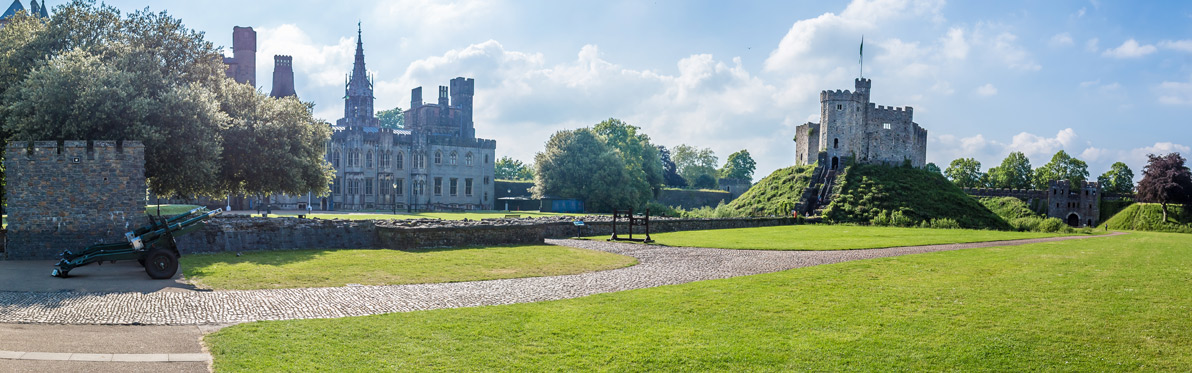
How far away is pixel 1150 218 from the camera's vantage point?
60.9 metres

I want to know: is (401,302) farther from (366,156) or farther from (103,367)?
(366,156)

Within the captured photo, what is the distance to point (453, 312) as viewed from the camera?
9734mm

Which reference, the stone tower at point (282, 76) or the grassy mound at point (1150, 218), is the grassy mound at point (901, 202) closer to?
the grassy mound at point (1150, 218)

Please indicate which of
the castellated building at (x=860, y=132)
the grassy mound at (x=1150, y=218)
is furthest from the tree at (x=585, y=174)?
the grassy mound at (x=1150, y=218)

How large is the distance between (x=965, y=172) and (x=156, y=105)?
9341cm

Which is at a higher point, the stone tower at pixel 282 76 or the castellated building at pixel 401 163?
the stone tower at pixel 282 76

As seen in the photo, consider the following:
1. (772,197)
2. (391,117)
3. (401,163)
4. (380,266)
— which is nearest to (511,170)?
(391,117)

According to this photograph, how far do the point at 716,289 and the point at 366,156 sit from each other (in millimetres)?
58866

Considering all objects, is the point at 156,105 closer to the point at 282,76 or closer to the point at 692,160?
the point at 282,76

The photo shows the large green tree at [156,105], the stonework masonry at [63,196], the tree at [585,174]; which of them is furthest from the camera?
the tree at [585,174]

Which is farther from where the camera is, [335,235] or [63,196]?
[335,235]

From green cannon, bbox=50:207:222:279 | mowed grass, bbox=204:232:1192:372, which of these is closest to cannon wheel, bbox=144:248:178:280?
green cannon, bbox=50:207:222:279

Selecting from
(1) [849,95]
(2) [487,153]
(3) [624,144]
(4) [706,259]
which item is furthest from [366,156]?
(4) [706,259]

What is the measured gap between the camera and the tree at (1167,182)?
61.5 m
